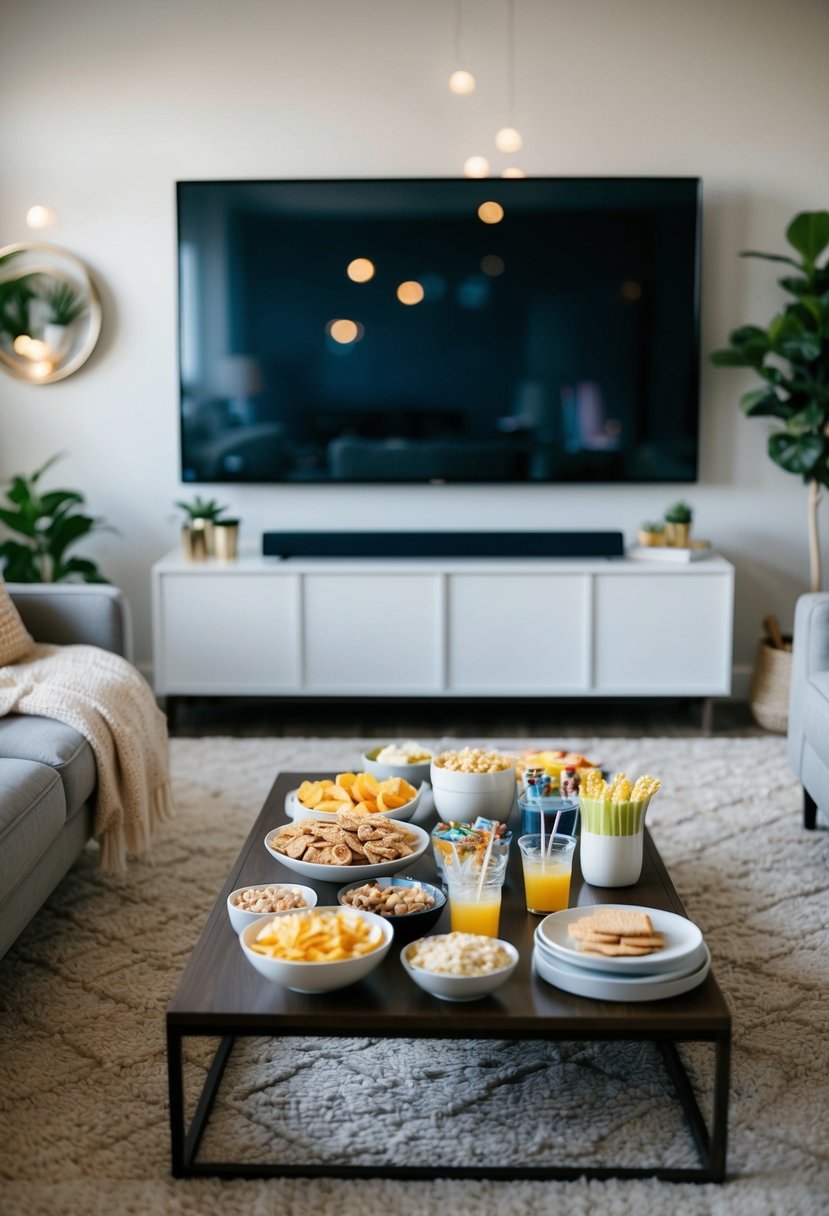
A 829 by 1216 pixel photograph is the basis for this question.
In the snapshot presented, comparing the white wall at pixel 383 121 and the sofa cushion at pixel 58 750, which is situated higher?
the white wall at pixel 383 121

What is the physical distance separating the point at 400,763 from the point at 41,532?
232 centimetres

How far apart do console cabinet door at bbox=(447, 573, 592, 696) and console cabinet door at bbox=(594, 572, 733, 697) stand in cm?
7

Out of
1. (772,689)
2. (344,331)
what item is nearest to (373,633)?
(344,331)

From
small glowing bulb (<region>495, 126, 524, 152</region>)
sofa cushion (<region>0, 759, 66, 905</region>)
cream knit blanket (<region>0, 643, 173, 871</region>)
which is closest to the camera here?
sofa cushion (<region>0, 759, 66, 905</region>)

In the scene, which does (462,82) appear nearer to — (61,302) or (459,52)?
(459,52)

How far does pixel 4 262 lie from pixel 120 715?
92.4 inches

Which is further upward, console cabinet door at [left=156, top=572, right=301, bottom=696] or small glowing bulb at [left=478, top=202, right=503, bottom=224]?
small glowing bulb at [left=478, top=202, right=503, bottom=224]

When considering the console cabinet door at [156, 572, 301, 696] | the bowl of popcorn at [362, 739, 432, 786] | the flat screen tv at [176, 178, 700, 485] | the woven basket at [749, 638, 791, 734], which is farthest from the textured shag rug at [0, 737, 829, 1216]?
the flat screen tv at [176, 178, 700, 485]

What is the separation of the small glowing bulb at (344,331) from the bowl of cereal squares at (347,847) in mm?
2608

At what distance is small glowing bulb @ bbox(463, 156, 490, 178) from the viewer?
4.35 metres

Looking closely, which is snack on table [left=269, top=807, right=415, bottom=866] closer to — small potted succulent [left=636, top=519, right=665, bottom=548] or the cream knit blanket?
the cream knit blanket

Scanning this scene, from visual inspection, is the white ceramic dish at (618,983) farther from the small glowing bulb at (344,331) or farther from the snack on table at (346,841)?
the small glowing bulb at (344,331)

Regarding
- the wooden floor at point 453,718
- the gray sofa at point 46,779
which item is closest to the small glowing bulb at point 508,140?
the wooden floor at point 453,718

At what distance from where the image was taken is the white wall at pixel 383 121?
172 inches
